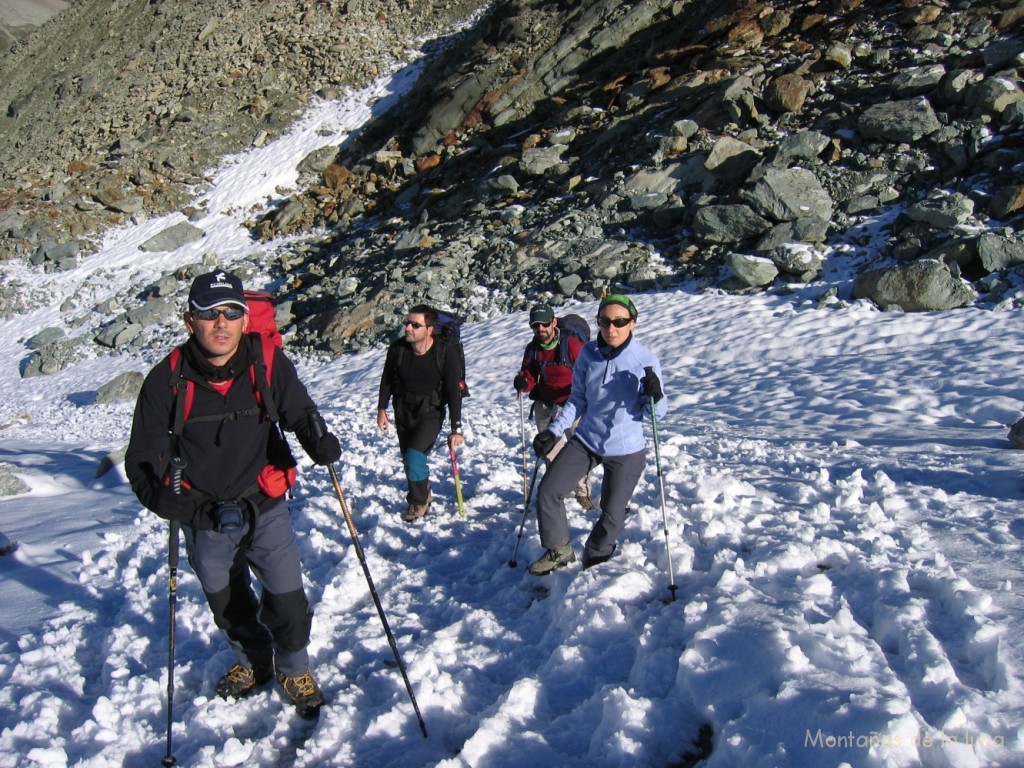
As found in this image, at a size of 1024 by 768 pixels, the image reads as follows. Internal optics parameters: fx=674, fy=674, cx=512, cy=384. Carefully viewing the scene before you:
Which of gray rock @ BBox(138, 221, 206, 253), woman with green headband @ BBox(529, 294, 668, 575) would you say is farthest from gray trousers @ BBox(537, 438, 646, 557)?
gray rock @ BBox(138, 221, 206, 253)

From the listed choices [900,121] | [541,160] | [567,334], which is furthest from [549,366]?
[541,160]

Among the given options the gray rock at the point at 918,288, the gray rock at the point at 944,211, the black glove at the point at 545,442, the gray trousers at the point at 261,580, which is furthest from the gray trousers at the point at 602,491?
the gray rock at the point at 944,211

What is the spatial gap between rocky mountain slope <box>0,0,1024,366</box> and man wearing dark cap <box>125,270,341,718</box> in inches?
483

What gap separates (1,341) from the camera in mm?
27203

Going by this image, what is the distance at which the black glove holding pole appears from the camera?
11.5 ft

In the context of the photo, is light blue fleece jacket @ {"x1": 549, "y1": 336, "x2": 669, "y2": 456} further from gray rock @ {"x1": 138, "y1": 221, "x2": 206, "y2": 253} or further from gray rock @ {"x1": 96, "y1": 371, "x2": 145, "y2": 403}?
gray rock @ {"x1": 138, "y1": 221, "x2": 206, "y2": 253}

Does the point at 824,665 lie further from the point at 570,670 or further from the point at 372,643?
the point at 372,643

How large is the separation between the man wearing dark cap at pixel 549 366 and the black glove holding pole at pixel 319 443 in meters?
2.92

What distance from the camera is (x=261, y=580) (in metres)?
3.67

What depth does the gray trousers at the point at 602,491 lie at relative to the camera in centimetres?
461

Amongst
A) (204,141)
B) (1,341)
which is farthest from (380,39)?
(1,341)

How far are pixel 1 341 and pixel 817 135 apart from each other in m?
30.5

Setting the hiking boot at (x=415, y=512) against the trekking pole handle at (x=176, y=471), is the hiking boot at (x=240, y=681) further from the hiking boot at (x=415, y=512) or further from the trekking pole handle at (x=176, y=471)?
the hiking boot at (x=415, y=512)

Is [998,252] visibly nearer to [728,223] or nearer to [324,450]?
[728,223]
